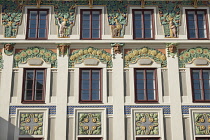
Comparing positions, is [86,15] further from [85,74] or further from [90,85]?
[90,85]

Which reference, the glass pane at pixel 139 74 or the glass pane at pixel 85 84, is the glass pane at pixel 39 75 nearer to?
the glass pane at pixel 85 84

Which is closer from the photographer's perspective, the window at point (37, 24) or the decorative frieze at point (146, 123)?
the decorative frieze at point (146, 123)

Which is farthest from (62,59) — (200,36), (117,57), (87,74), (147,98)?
(200,36)

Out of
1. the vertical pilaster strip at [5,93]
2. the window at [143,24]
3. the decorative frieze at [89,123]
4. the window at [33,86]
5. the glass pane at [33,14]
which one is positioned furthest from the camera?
the glass pane at [33,14]

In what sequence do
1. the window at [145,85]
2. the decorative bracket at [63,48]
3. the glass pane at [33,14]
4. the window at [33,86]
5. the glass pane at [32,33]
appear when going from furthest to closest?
the glass pane at [33,14] < the glass pane at [32,33] < the decorative bracket at [63,48] < the window at [145,85] < the window at [33,86]

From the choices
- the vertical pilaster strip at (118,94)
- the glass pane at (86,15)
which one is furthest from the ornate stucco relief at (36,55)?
Result: the vertical pilaster strip at (118,94)

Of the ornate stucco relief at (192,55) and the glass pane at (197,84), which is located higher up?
the ornate stucco relief at (192,55)

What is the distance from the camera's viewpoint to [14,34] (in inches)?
794

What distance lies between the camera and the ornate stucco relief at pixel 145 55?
65.3ft

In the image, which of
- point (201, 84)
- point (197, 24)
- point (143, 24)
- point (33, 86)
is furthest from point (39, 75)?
point (197, 24)

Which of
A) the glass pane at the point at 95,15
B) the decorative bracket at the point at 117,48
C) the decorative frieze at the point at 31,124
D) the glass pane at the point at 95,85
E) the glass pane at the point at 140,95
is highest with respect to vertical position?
the glass pane at the point at 95,15

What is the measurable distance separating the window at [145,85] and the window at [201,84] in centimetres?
222

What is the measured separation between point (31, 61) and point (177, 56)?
8.28 metres

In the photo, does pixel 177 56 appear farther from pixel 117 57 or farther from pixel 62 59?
pixel 62 59
